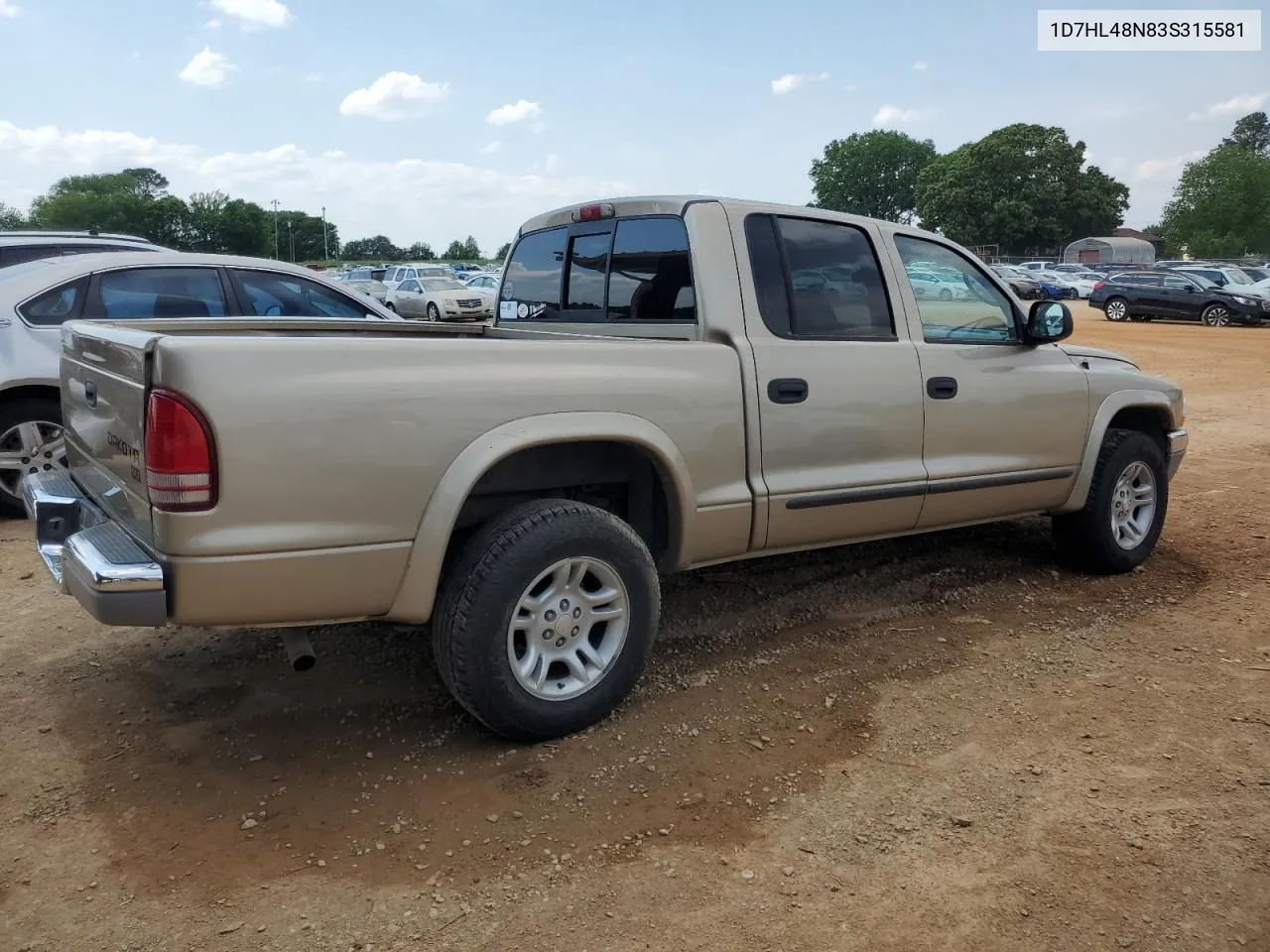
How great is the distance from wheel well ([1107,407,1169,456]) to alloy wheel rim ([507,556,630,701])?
3.21 m

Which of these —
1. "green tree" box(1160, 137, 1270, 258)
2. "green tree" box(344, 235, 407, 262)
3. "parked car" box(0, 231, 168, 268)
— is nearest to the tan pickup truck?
"parked car" box(0, 231, 168, 268)

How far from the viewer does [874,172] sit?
100 meters

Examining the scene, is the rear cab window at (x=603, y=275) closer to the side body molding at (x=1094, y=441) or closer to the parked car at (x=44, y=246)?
the side body molding at (x=1094, y=441)

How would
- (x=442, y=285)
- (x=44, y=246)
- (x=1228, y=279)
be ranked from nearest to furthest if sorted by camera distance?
(x=44, y=246), (x=442, y=285), (x=1228, y=279)

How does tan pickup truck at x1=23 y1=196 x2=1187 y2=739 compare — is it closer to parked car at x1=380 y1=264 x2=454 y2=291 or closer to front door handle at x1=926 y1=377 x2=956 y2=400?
front door handle at x1=926 y1=377 x2=956 y2=400

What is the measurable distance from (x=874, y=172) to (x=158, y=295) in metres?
103

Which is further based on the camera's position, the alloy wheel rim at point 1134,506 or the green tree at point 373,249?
the green tree at point 373,249

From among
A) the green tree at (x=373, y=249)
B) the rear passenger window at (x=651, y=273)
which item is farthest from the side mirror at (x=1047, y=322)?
the green tree at (x=373, y=249)

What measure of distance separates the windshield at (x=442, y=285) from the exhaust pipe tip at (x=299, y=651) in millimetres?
23707

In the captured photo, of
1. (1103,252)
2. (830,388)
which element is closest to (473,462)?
(830,388)

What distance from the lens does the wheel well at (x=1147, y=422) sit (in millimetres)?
5145

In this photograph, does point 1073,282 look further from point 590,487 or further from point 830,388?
point 590,487

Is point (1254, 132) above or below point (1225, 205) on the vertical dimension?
above

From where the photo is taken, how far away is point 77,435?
352 cm
